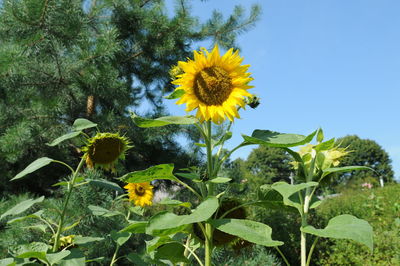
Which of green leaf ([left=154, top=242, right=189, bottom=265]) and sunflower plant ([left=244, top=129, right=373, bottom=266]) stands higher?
sunflower plant ([left=244, top=129, right=373, bottom=266])

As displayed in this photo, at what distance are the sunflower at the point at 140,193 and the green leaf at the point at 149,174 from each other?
63 centimetres

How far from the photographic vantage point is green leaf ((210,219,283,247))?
325mm

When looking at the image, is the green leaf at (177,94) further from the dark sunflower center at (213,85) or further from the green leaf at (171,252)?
the green leaf at (171,252)

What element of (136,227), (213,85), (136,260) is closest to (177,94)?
(213,85)

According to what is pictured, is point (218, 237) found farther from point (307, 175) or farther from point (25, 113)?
point (25, 113)

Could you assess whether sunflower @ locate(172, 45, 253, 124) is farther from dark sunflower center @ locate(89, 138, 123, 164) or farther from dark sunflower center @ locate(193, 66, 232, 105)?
dark sunflower center @ locate(89, 138, 123, 164)

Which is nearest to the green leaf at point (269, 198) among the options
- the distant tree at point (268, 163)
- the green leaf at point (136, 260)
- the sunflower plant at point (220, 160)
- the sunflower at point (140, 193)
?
the sunflower plant at point (220, 160)

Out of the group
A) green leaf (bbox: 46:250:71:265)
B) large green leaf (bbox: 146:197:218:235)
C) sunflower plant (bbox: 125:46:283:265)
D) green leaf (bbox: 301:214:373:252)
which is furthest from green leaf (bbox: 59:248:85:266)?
green leaf (bbox: 301:214:373:252)

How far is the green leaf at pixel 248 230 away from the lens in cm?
33

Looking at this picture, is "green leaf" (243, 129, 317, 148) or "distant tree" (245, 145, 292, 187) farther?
"distant tree" (245, 145, 292, 187)

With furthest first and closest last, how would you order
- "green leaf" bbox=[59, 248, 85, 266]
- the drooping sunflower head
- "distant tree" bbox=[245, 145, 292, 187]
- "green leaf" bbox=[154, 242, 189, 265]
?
"distant tree" bbox=[245, 145, 292, 187] < the drooping sunflower head < "green leaf" bbox=[59, 248, 85, 266] < "green leaf" bbox=[154, 242, 189, 265]

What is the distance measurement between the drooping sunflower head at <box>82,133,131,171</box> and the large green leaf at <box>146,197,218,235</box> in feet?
1.02

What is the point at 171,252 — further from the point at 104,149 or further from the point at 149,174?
the point at 104,149

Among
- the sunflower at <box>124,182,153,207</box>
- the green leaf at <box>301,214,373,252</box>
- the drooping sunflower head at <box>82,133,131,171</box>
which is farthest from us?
the sunflower at <box>124,182,153,207</box>
